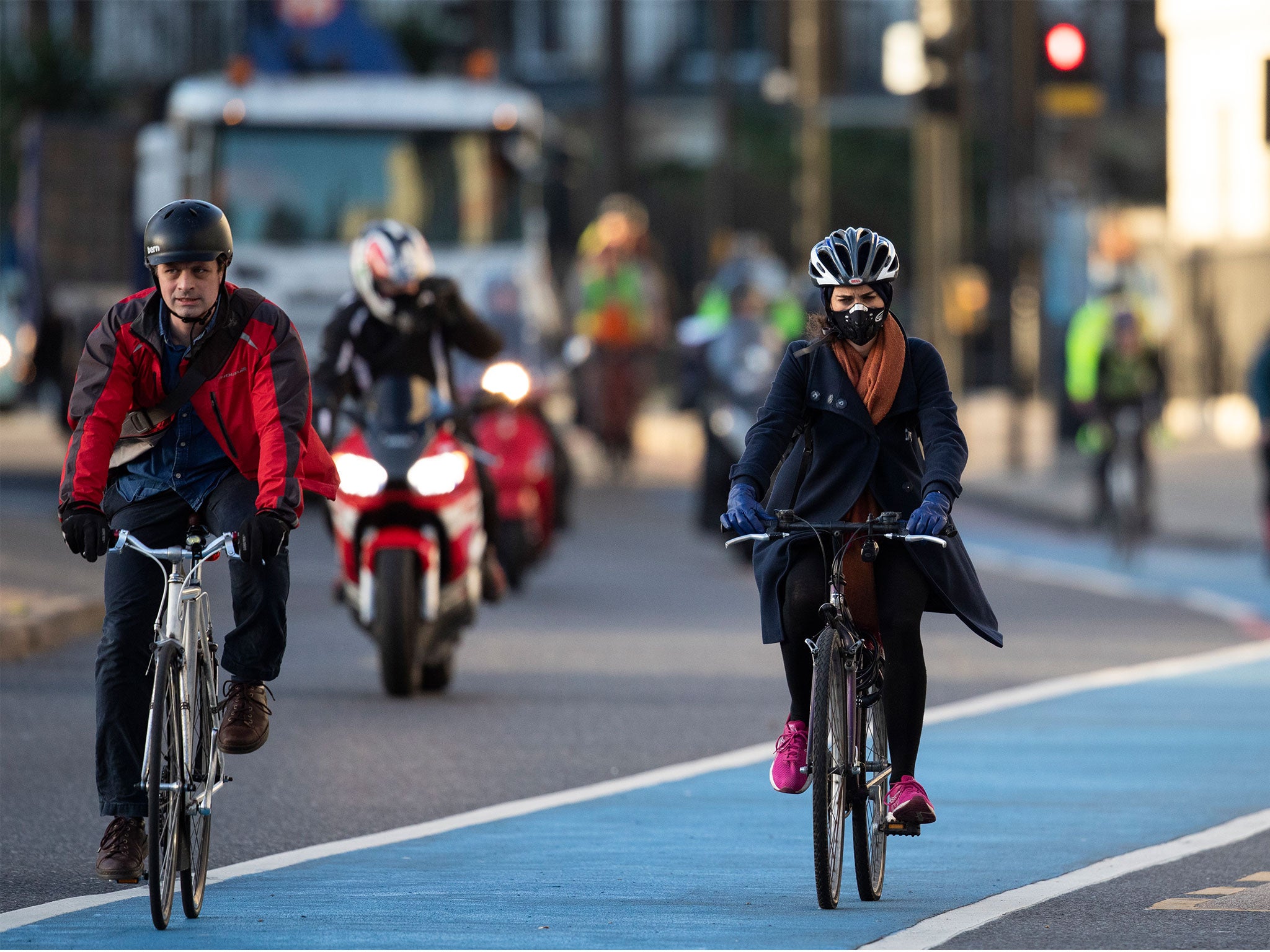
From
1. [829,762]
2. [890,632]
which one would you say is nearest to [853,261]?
[890,632]

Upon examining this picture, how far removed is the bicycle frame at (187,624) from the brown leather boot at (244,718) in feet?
0.52

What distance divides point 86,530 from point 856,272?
2076mm

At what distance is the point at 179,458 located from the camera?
24.2 feet

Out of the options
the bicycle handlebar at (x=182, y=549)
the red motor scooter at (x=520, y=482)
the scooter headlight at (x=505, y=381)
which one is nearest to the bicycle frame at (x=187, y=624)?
the bicycle handlebar at (x=182, y=549)

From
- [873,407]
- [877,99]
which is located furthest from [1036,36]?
[877,99]

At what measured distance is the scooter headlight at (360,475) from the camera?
37.8ft

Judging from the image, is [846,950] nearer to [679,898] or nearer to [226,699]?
[679,898]

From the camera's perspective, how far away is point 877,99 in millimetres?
68562

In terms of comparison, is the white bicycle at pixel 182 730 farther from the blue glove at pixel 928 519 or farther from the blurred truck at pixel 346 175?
the blurred truck at pixel 346 175

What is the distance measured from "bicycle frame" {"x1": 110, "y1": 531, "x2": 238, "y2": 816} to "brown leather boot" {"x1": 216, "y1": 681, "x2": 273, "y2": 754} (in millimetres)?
158

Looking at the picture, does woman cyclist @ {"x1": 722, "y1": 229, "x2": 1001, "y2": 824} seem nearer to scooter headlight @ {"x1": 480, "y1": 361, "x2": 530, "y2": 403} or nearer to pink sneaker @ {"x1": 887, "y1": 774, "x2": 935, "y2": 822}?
pink sneaker @ {"x1": 887, "y1": 774, "x2": 935, "y2": 822}

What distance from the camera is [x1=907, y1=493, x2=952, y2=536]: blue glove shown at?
724cm

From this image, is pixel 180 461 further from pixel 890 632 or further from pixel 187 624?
pixel 890 632

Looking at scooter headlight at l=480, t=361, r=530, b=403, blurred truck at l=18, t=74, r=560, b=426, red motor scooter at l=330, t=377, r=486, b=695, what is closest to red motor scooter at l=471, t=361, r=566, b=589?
scooter headlight at l=480, t=361, r=530, b=403
